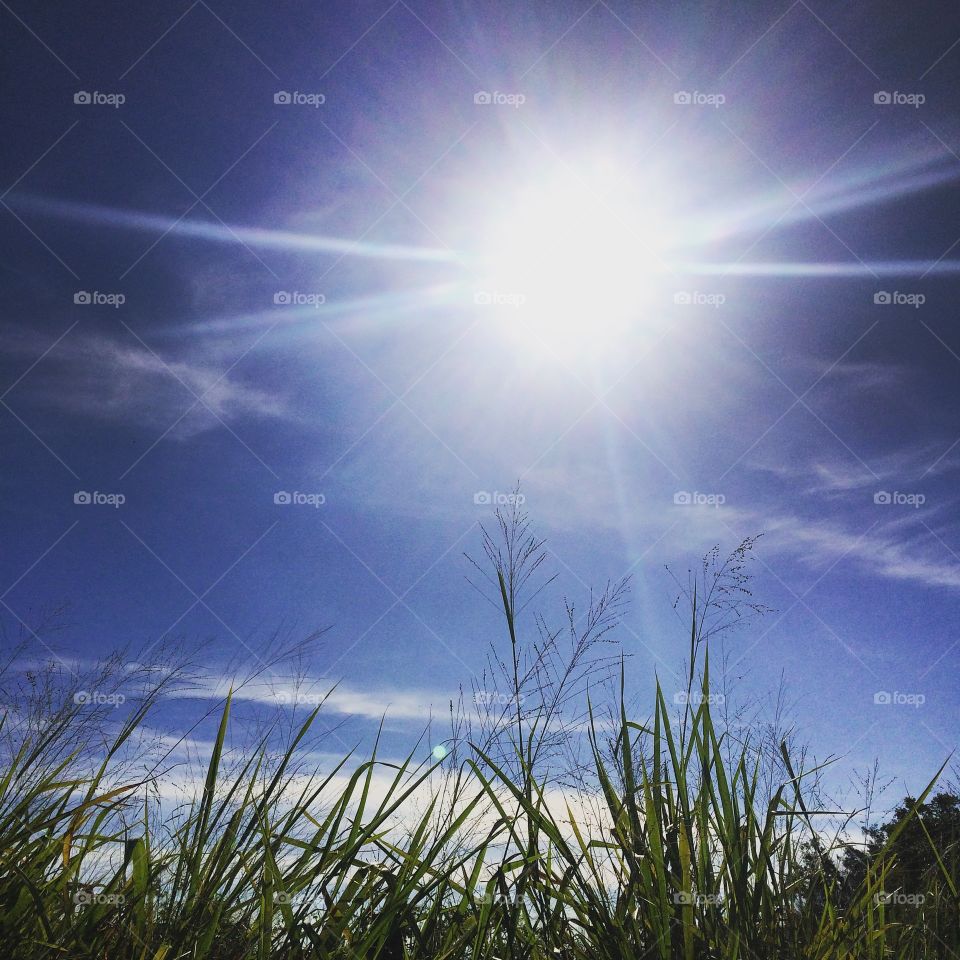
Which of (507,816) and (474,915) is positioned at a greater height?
(507,816)

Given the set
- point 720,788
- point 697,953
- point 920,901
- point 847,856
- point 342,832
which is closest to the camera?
point 697,953

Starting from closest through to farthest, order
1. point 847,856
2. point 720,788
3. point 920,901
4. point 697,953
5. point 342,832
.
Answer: point 697,953, point 720,788, point 342,832, point 920,901, point 847,856

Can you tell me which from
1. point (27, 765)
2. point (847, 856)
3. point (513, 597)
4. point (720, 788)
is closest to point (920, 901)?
point (847, 856)

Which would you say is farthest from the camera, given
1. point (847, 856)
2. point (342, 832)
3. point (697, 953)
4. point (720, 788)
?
point (847, 856)

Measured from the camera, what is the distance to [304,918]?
6.77 ft

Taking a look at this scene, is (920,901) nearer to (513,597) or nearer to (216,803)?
(513,597)

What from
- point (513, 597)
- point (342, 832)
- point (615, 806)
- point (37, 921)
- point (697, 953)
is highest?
point (513, 597)

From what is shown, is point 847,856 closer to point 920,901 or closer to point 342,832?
point 920,901

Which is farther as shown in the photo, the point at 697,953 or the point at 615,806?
the point at 615,806

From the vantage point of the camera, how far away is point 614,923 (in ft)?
6.77

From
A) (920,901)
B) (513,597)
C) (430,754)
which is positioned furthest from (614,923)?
(920,901)

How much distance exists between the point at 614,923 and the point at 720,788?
0.44m

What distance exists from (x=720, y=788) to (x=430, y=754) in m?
0.83

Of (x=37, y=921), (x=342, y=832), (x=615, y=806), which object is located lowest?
(x=37, y=921)
